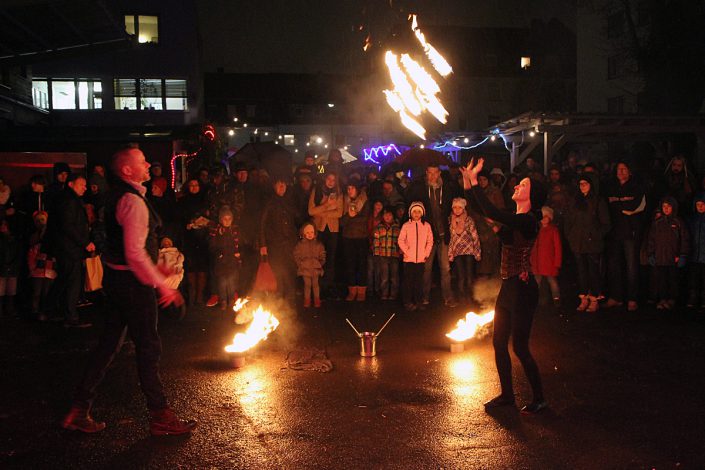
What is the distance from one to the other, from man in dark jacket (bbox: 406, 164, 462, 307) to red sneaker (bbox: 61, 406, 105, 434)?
6.58m

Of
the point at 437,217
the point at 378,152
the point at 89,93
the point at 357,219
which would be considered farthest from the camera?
the point at 89,93

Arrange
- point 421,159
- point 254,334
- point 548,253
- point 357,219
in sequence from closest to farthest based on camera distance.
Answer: point 254,334 → point 548,253 → point 357,219 → point 421,159

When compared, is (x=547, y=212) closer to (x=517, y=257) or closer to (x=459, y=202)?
(x=459, y=202)

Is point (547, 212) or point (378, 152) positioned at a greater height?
point (378, 152)

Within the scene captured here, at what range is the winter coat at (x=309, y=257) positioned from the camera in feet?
36.3

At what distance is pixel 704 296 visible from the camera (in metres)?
10.4

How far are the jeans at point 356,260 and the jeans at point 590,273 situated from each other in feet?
11.3

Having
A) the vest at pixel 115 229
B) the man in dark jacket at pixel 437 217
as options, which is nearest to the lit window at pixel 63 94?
the man in dark jacket at pixel 437 217

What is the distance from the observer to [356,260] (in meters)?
11.7

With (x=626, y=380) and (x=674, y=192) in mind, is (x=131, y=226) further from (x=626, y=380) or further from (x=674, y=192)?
(x=674, y=192)

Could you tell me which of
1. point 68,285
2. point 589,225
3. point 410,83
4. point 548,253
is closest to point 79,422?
point 68,285

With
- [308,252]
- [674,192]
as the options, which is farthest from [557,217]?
[308,252]

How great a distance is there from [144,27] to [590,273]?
26786 millimetres

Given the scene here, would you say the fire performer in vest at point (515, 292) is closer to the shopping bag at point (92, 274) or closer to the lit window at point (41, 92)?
the shopping bag at point (92, 274)
